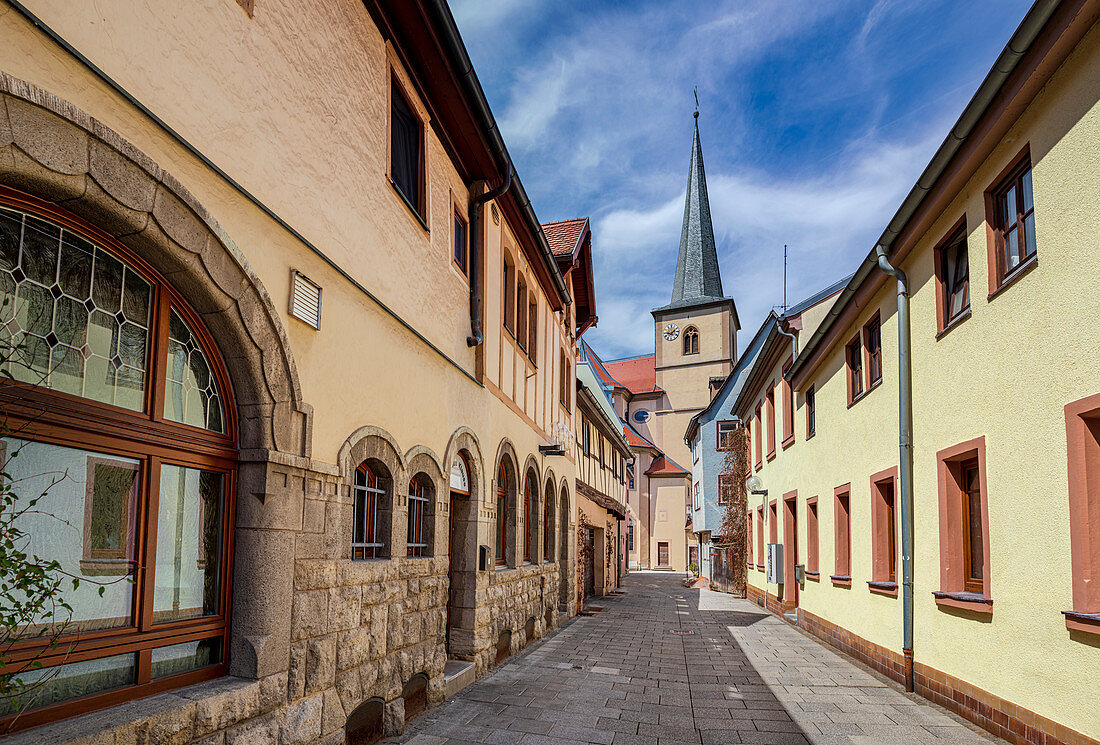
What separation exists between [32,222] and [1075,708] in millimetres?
6651

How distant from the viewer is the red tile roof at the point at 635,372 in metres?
60.0

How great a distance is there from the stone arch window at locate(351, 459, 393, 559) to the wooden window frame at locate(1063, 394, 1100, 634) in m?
5.00

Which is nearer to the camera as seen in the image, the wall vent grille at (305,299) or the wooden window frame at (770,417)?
the wall vent grille at (305,299)

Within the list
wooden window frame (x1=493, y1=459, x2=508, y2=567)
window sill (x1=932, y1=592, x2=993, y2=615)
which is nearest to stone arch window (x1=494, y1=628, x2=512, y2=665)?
wooden window frame (x1=493, y1=459, x2=508, y2=567)

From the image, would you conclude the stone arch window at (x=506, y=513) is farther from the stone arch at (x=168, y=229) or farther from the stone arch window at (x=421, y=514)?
the stone arch at (x=168, y=229)

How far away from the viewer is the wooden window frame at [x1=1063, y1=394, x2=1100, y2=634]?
5164mm

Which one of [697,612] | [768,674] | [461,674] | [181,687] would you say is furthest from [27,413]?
[697,612]

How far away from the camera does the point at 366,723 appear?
5.80 m

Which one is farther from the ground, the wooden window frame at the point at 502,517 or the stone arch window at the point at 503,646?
the wooden window frame at the point at 502,517

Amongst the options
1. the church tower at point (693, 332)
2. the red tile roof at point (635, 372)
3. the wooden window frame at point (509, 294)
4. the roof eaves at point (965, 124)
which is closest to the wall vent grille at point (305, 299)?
the roof eaves at point (965, 124)

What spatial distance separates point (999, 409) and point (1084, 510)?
1.49 meters

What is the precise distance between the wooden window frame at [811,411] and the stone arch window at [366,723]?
10114 millimetres

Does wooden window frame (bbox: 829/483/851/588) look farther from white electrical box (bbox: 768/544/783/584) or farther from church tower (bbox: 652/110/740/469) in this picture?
church tower (bbox: 652/110/740/469)

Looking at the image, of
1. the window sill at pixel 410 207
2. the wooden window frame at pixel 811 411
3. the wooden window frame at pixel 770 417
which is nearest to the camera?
the window sill at pixel 410 207
